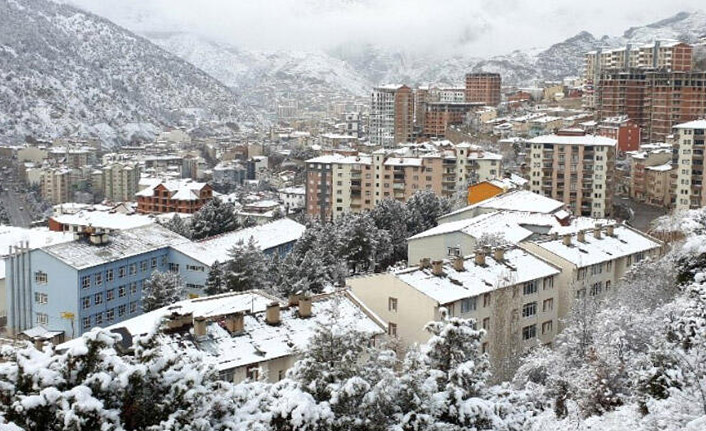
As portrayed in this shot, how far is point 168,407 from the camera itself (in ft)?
23.6

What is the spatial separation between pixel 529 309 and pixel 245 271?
9.87 meters

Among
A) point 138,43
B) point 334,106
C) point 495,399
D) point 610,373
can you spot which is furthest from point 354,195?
point 334,106

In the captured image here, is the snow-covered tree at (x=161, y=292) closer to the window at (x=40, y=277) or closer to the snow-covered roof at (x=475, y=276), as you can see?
the window at (x=40, y=277)

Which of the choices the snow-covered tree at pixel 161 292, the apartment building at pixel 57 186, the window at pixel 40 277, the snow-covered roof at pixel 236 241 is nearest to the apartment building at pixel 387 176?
the snow-covered roof at pixel 236 241

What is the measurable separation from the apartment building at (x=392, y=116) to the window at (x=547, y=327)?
65.7 m

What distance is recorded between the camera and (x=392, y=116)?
89.8 m

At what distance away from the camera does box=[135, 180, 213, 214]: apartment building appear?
183ft

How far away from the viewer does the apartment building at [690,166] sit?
43625mm

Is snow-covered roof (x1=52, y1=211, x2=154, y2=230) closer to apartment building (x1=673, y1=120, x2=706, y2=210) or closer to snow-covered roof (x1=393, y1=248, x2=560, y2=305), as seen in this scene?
snow-covered roof (x1=393, y1=248, x2=560, y2=305)

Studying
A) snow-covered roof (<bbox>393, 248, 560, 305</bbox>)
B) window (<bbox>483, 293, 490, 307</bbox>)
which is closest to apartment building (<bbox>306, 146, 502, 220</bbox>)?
snow-covered roof (<bbox>393, 248, 560, 305</bbox>)

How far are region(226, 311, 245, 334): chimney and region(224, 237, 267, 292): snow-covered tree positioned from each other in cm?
1162

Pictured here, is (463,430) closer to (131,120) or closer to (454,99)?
(454,99)

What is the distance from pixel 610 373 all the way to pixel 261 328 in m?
6.34

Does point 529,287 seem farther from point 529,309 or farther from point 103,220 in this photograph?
point 103,220
